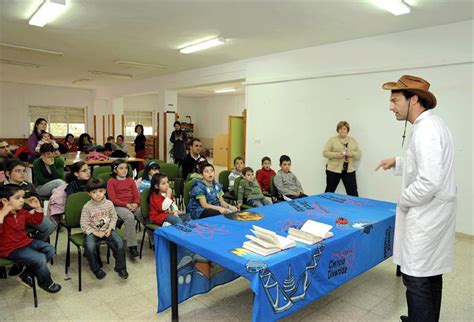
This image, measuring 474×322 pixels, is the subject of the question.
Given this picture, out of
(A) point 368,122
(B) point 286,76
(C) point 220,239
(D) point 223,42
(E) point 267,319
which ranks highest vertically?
(D) point 223,42

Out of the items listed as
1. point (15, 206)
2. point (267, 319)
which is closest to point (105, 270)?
point (15, 206)

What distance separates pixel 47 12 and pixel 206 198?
3.28 metres

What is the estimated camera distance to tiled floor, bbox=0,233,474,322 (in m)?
2.53

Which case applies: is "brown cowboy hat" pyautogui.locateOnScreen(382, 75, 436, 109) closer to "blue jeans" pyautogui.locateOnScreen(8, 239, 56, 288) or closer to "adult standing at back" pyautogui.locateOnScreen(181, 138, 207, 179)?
"blue jeans" pyautogui.locateOnScreen(8, 239, 56, 288)

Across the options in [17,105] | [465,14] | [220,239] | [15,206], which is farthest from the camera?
[17,105]

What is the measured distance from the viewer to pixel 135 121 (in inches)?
598

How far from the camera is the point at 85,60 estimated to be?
→ 311 inches

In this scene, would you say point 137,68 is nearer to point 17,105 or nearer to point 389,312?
point 17,105

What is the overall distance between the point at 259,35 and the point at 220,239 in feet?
13.7

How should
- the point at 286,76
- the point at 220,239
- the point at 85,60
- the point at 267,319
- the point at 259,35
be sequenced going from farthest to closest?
the point at 85,60, the point at 286,76, the point at 259,35, the point at 220,239, the point at 267,319

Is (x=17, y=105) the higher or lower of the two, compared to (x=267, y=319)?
higher

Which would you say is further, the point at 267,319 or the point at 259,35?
the point at 259,35

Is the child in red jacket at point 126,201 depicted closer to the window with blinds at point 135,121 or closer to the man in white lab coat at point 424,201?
the man in white lab coat at point 424,201

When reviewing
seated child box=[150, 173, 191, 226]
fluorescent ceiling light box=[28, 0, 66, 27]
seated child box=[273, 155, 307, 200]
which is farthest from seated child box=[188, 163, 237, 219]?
fluorescent ceiling light box=[28, 0, 66, 27]
